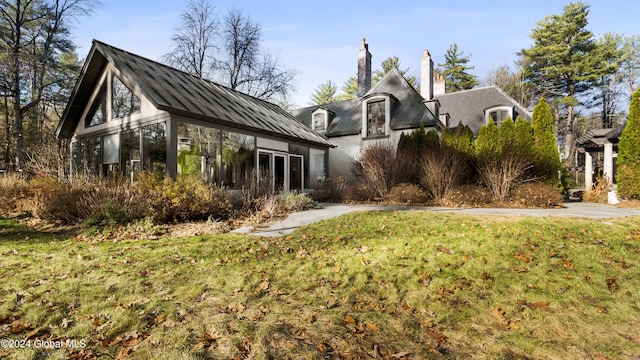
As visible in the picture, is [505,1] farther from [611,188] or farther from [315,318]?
[315,318]

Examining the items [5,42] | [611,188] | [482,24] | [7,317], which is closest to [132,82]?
[7,317]

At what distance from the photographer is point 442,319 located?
2.59 m

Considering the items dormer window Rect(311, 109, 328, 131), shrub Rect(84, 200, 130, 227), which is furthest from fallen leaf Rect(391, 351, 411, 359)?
dormer window Rect(311, 109, 328, 131)

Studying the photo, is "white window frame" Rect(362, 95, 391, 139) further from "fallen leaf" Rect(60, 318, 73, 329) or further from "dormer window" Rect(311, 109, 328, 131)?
"fallen leaf" Rect(60, 318, 73, 329)

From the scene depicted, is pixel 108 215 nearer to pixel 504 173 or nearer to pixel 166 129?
pixel 166 129

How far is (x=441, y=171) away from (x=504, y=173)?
1888mm

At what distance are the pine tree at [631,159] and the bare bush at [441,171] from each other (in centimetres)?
Answer: 509

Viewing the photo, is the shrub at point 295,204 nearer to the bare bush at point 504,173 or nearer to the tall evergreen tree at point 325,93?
the bare bush at point 504,173

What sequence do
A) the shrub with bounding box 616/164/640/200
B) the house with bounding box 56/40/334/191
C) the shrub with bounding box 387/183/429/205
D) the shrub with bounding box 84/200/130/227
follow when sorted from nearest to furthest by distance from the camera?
the shrub with bounding box 84/200/130/227
the house with bounding box 56/40/334/191
the shrub with bounding box 616/164/640/200
the shrub with bounding box 387/183/429/205

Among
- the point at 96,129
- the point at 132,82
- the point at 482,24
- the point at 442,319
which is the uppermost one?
the point at 482,24

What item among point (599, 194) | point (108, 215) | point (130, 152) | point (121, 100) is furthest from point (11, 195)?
point (599, 194)

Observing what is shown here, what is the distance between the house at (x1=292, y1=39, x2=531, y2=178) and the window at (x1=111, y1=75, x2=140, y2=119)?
10.0 m

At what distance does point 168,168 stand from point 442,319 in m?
8.00

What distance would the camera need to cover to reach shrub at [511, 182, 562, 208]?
8930 millimetres
